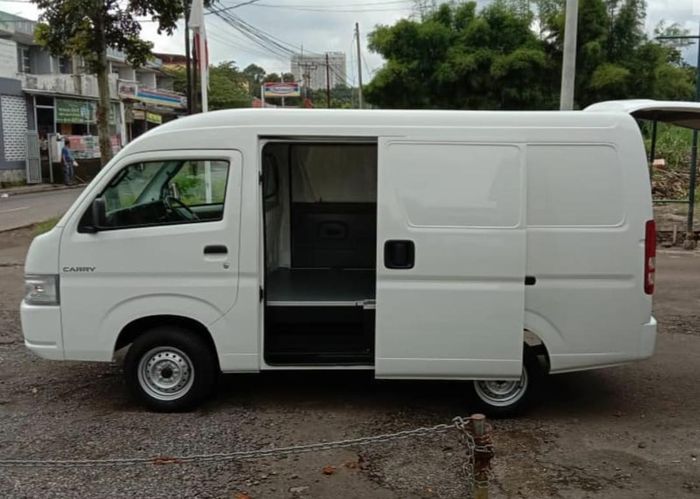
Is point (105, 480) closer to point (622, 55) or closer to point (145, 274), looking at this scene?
point (145, 274)

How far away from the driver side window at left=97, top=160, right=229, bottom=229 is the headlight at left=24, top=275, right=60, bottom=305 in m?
0.55

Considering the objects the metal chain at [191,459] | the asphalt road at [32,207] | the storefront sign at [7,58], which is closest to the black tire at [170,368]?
the metal chain at [191,459]

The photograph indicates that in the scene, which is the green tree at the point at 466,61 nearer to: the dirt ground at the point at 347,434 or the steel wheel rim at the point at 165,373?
the dirt ground at the point at 347,434

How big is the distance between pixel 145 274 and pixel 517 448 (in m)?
2.86

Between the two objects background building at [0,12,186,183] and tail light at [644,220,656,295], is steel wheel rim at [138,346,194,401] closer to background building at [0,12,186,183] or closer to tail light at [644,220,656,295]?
tail light at [644,220,656,295]

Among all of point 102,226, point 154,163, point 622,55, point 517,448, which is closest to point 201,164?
point 154,163

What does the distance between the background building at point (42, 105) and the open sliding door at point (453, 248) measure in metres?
20.6

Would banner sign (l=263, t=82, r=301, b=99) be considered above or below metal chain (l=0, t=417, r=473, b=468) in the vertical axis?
Answer: above

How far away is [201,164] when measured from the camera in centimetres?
534

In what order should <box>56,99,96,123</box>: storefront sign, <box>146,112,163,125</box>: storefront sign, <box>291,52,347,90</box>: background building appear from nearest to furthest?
<box>56,99,96,123</box>: storefront sign → <box>146,112,163,125</box>: storefront sign → <box>291,52,347,90</box>: background building

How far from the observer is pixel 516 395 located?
5.35 meters

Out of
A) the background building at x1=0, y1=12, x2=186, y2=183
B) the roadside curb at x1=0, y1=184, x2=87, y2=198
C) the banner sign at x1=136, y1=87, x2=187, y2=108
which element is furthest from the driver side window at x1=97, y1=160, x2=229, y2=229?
the banner sign at x1=136, y1=87, x2=187, y2=108

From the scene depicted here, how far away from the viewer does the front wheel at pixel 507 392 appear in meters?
5.31

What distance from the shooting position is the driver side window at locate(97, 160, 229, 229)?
5.28 m
